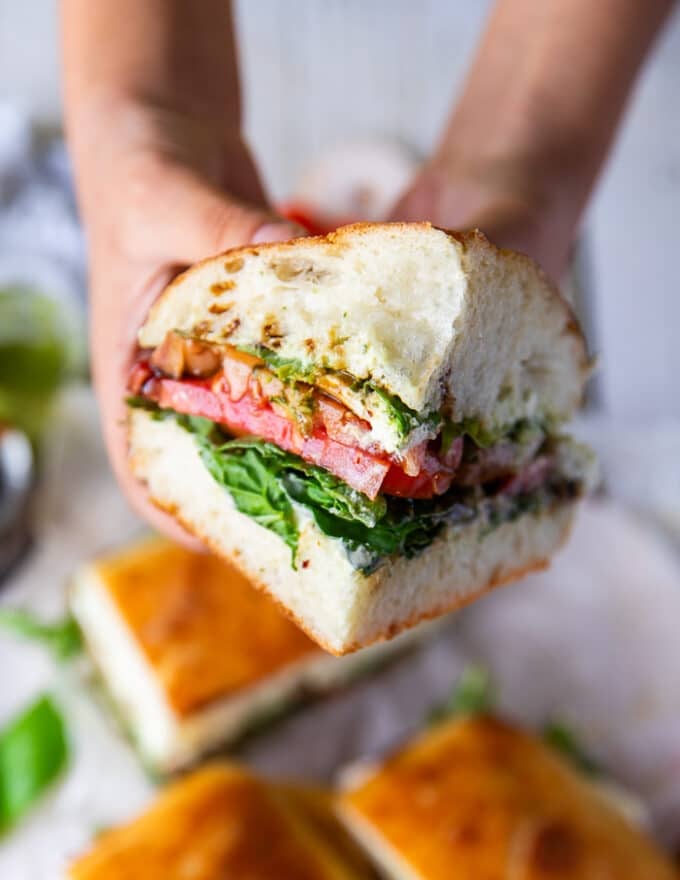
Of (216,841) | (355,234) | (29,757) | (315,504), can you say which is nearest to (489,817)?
(216,841)

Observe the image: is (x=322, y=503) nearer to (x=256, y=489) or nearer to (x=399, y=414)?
(x=256, y=489)

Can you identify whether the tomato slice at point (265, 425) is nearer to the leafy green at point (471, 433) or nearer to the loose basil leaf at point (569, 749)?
the leafy green at point (471, 433)

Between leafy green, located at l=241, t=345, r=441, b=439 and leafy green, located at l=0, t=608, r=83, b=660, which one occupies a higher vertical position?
leafy green, located at l=241, t=345, r=441, b=439

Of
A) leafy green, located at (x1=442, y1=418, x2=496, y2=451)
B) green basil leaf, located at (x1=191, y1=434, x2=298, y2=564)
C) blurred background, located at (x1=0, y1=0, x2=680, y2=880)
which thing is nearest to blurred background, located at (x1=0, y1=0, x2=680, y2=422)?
blurred background, located at (x1=0, y1=0, x2=680, y2=880)

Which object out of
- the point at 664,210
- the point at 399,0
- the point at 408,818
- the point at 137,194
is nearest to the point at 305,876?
the point at 408,818

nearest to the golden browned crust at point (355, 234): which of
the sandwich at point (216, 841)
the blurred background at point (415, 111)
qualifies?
the sandwich at point (216, 841)

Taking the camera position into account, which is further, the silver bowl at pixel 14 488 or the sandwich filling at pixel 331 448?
the silver bowl at pixel 14 488

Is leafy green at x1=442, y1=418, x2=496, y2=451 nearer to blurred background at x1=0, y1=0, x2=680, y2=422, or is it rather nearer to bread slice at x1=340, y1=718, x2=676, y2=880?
bread slice at x1=340, y1=718, x2=676, y2=880
